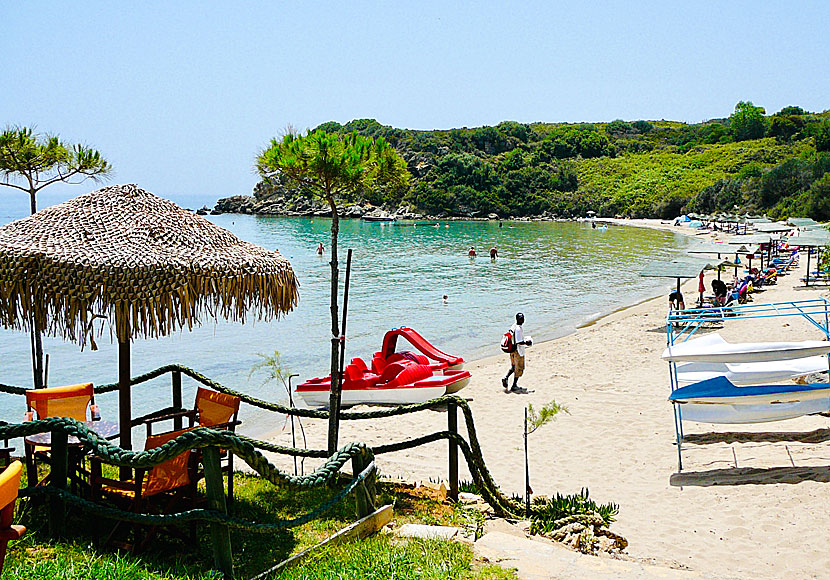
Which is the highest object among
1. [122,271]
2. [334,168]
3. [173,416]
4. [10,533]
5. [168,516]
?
[334,168]

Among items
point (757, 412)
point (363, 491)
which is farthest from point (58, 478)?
point (757, 412)

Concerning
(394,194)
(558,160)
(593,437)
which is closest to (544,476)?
(593,437)

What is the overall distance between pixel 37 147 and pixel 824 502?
9.75 m

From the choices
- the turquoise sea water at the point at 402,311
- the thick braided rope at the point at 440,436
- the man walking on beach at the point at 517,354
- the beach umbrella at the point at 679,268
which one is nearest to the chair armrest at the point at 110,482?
the thick braided rope at the point at 440,436

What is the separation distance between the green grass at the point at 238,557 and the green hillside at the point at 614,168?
223 ft

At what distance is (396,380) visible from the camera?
13242 millimetres

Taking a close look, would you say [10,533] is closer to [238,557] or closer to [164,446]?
[164,446]

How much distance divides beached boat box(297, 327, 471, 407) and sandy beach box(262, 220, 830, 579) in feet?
2.23

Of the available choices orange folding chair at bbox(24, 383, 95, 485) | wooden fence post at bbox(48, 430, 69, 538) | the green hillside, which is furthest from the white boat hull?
the green hillside

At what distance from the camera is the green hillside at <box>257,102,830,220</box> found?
266ft

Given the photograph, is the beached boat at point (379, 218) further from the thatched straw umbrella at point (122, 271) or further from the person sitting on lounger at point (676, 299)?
the thatched straw umbrella at point (122, 271)

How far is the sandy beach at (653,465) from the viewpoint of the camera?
5938mm

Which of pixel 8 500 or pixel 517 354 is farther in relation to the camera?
pixel 517 354

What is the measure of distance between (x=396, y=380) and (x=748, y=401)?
21.8ft
